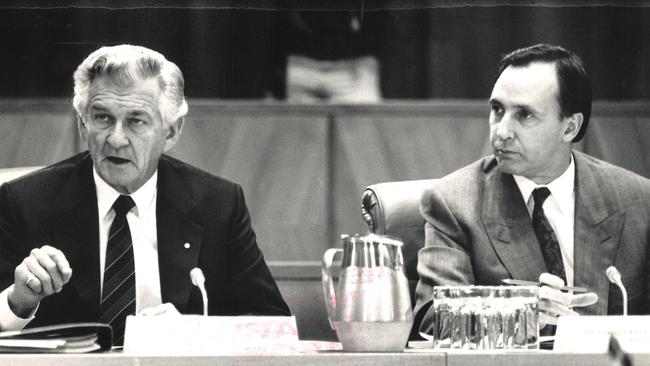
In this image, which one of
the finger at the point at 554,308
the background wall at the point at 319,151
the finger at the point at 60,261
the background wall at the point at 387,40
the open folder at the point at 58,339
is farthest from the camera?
the background wall at the point at 319,151

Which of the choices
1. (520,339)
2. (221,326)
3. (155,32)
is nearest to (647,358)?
(520,339)

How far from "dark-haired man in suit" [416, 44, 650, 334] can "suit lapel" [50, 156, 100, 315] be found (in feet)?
2.42

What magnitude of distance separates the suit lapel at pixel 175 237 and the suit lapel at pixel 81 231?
5.8 inches

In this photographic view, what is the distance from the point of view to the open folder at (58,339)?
62.2 inches

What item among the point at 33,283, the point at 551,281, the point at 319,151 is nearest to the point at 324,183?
the point at 319,151

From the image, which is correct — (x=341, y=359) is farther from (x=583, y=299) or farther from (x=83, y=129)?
(x=83, y=129)

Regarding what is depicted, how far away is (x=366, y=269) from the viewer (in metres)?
1.62

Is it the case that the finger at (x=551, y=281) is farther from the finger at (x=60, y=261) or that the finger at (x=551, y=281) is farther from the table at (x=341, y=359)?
the finger at (x=60, y=261)

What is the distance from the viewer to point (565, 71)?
2758mm

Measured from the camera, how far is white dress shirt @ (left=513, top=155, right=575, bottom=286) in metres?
2.60

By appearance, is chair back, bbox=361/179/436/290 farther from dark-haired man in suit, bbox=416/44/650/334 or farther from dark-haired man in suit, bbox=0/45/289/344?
dark-haired man in suit, bbox=0/45/289/344

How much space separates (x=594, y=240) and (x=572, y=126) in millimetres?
373

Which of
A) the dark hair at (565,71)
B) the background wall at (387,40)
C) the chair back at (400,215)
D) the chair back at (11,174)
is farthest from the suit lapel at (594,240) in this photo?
the chair back at (11,174)

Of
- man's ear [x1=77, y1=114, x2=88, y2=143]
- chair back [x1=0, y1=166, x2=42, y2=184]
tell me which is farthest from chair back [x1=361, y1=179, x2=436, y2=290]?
chair back [x1=0, y1=166, x2=42, y2=184]
